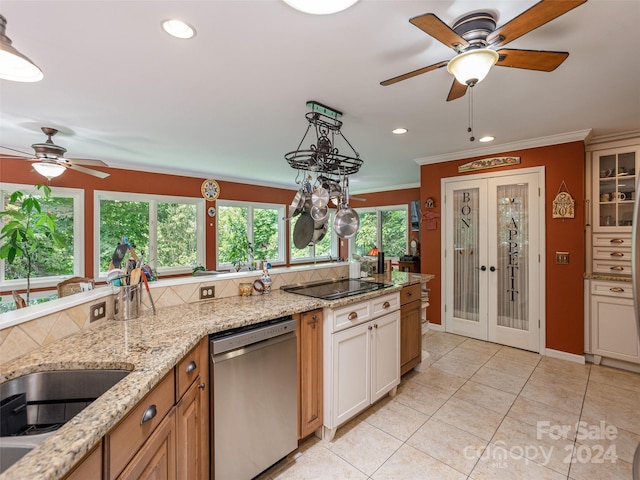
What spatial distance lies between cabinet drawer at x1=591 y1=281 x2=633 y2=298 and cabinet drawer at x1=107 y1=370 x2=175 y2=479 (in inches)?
157

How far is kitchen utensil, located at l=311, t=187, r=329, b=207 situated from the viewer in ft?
7.64

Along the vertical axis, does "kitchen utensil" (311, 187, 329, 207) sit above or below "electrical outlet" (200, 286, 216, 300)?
above

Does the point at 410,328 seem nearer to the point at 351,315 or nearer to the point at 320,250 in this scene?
the point at 351,315

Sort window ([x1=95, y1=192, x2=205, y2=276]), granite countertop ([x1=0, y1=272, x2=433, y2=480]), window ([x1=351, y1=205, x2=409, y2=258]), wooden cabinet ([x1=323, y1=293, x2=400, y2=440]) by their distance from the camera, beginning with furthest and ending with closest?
1. window ([x1=351, y1=205, x2=409, y2=258])
2. window ([x1=95, y1=192, x2=205, y2=276])
3. wooden cabinet ([x1=323, y1=293, x2=400, y2=440])
4. granite countertop ([x1=0, y1=272, x2=433, y2=480])

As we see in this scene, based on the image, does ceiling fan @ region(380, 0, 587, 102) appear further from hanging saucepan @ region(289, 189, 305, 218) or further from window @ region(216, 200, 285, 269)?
window @ region(216, 200, 285, 269)

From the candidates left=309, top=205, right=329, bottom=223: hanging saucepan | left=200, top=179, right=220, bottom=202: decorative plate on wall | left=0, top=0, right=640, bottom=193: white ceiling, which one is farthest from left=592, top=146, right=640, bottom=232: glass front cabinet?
left=200, top=179, right=220, bottom=202: decorative plate on wall

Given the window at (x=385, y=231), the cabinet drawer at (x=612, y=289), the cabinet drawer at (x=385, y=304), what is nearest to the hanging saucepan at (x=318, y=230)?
the cabinet drawer at (x=385, y=304)

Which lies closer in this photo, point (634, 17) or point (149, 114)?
point (634, 17)

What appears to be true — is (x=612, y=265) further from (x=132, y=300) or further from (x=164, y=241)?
(x=164, y=241)

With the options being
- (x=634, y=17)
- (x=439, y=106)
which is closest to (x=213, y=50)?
(x=439, y=106)

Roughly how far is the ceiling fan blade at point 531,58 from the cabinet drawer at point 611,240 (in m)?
2.82

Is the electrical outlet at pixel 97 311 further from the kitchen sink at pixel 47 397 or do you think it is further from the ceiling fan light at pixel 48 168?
the ceiling fan light at pixel 48 168

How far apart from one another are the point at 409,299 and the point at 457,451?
1160mm

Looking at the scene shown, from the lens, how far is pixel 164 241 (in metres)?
4.93
